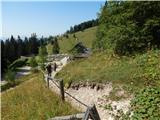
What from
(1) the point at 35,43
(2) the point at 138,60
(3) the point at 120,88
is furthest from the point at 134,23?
(1) the point at 35,43

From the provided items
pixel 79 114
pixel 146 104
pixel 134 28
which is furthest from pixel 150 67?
pixel 134 28

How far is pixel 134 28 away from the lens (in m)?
24.0

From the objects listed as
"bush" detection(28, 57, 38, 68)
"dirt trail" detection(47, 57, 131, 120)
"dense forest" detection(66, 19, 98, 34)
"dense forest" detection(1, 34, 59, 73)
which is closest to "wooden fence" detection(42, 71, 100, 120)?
"dirt trail" detection(47, 57, 131, 120)

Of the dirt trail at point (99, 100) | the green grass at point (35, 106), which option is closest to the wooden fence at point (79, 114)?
the dirt trail at point (99, 100)

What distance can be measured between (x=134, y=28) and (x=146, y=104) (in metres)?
12.1

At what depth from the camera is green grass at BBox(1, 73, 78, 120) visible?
17812mm

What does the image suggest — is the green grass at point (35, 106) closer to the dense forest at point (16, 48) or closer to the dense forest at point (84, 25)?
the dense forest at point (16, 48)

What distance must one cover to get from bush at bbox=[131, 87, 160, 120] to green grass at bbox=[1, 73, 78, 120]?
16.3 ft

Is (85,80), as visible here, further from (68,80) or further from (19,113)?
(19,113)

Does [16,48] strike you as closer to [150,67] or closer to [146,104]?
[150,67]

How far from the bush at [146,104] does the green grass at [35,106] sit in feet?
16.3

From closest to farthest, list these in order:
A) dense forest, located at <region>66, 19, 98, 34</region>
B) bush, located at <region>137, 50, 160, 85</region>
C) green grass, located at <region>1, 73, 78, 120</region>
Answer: bush, located at <region>137, 50, 160, 85</region>, green grass, located at <region>1, 73, 78, 120</region>, dense forest, located at <region>66, 19, 98, 34</region>

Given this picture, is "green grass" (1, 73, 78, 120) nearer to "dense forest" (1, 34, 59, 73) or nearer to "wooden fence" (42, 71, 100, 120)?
"wooden fence" (42, 71, 100, 120)

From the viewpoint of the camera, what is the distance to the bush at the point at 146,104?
1211cm
